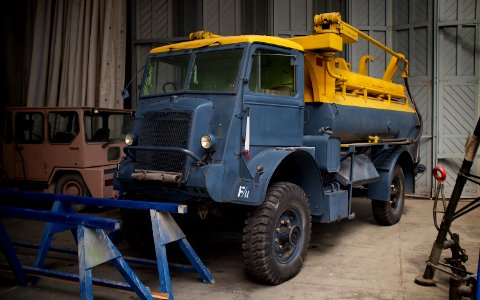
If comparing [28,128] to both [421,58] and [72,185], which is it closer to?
[72,185]

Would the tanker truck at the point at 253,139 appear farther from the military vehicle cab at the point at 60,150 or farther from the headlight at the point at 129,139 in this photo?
the military vehicle cab at the point at 60,150

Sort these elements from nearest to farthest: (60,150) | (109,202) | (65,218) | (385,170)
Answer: (65,218) → (109,202) → (385,170) → (60,150)

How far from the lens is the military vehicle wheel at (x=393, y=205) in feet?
23.6

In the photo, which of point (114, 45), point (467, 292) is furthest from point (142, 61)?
point (467, 292)

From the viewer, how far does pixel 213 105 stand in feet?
15.6

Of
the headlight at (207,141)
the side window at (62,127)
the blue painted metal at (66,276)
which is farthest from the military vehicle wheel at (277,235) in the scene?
the side window at (62,127)

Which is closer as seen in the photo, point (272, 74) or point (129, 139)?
point (129, 139)

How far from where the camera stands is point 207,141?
442 cm

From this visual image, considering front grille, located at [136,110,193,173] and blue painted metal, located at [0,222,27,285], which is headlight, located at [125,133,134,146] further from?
blue painted metal, located at [0,222,27,285]

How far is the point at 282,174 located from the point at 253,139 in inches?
30.5

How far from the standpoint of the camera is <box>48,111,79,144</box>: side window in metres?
8.04

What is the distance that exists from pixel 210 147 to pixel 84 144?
4142 millimetres

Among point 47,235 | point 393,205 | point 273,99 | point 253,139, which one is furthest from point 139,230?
point 393,205

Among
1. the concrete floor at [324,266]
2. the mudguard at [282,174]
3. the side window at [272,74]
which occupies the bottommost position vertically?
the concrete floor at [324,266]
